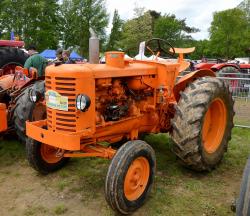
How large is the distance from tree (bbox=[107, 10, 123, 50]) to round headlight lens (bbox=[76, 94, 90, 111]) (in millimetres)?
37329

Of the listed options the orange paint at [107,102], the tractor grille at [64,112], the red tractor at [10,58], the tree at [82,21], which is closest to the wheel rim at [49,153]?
the orange paint at [107,102]

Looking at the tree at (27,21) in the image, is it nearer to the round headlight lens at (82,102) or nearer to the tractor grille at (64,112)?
the tractor grille at (64,112)

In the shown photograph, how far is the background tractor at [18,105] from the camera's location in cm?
507

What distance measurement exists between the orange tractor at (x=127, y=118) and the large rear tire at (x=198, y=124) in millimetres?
12

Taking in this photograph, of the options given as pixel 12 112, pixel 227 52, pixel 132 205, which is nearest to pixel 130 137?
pixel 132 205

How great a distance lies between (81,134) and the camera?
3773 millimetres

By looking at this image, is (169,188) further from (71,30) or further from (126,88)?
(71,30)

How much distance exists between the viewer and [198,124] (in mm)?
4473

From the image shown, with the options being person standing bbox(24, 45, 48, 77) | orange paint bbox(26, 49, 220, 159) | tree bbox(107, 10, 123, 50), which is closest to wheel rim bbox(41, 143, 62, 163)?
orange paint bbox(26, 49, 220, 159)

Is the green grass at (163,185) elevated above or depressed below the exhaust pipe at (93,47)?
below

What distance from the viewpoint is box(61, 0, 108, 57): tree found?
39.1 m

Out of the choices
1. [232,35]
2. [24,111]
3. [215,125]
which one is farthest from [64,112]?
[232,35]

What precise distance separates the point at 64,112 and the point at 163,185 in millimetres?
1683

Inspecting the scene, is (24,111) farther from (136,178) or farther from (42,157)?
→ (136,178)
